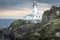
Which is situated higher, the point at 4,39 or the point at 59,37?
the point at 59,37

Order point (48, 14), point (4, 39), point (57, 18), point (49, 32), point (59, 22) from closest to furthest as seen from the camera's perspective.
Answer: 1. point (49, 32)
2. point (59, 22)
3. point (57, 18)
4. point (48, 14)
5. point (4, 39)

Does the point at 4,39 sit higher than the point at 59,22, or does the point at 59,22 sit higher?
the point at 59,22

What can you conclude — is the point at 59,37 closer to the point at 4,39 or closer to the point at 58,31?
the point at 58,31

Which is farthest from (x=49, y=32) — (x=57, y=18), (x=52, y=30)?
(x=57, y=18)

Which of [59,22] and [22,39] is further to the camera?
[22,39]

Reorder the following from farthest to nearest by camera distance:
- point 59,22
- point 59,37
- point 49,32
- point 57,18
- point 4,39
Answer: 1. point 4,39
2. point 57,18
3. point 59,22
4. point 49,32
5. point 59,37

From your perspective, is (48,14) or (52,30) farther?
(48,14)

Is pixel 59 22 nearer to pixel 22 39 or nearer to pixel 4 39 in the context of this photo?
pixel 22 39

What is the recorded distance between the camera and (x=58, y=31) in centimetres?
11425

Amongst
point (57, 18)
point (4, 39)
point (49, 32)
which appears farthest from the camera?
point (4, 39)

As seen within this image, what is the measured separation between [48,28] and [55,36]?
1585cm

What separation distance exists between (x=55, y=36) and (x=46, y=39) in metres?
4.85

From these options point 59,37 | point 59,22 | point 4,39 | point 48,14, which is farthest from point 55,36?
point 4,39

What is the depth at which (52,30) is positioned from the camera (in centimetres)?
12006
